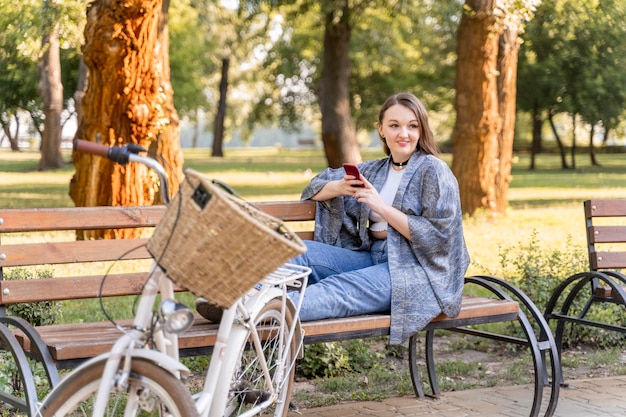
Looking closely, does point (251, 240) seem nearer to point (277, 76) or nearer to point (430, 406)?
point (430, 406)

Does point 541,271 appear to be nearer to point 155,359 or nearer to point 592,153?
point 155,359

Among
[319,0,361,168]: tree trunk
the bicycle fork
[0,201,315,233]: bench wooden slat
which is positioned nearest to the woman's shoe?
[0,201,315,233]: bench wooden slat

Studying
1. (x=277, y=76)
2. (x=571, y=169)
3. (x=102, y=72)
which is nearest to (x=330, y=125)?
(x=571, y=169)

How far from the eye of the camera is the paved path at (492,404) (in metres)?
5.05

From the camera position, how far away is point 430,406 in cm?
523

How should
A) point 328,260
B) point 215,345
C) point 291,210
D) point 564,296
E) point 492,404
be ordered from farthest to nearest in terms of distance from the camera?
point 564,296, point 492,404, point 291,210, point 328,260, point 215,345

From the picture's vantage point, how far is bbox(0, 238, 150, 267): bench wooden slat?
4.10 metres

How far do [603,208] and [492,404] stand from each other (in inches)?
60.1

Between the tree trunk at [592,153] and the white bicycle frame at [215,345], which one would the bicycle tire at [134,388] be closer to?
the white bicycle frame at [215,345]

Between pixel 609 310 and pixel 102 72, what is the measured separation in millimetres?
4981

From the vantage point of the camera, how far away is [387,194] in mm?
4789

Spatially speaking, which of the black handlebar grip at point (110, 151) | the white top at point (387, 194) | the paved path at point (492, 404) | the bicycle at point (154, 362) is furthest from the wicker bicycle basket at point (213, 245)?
the paved path at point (492, 404)

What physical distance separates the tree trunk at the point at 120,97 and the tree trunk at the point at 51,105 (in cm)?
1446

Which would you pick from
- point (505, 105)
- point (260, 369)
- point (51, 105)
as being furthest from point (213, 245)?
point (51, 105)
